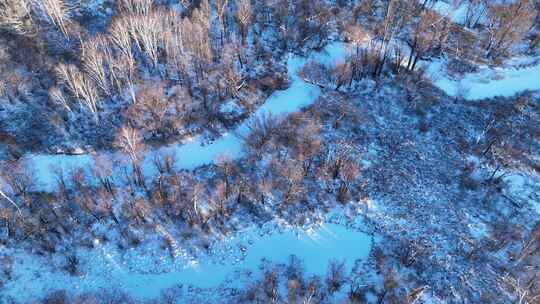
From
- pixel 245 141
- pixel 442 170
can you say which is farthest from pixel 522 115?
pixel 245 141

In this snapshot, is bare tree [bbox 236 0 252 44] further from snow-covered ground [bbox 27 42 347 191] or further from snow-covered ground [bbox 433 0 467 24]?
snow-covered ground [bbox 433 0 467 24]

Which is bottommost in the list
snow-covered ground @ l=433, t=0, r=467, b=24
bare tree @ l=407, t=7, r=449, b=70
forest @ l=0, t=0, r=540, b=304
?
forest @ l=0, t=0, r=540, b=304

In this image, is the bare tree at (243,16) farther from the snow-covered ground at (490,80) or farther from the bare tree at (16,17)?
the bare tree at (16,17)

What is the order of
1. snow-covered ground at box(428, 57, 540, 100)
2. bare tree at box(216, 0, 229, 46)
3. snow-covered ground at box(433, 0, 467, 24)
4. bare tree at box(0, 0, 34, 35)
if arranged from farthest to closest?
snow-covered ground at box(433, 0, 467, 24)
snow-covered ground at box(428, 57, 540, 100)
bare tree at box(216, 0, 229, 46)
bare tree at box(0, 0, 34, 35)

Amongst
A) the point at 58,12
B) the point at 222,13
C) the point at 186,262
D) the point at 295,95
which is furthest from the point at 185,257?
the point at 58,12

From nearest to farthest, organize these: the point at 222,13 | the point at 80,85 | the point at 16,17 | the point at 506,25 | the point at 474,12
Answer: the point at 80,85, the point at 16,17, the point at 222,13, the point at 506,25, the point at 474,12

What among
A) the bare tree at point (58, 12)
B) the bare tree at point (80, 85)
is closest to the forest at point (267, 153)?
the bare tree at point (58, 12)

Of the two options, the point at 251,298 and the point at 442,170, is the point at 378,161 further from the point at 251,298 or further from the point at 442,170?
the point at 251,298

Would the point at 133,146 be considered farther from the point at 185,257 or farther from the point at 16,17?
the point at 16,17

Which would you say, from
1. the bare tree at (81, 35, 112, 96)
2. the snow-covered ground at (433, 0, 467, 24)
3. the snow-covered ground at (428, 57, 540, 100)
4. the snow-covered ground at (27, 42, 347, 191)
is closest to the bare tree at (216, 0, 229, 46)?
the snow-covered ground at (27, 42, 347, 191)

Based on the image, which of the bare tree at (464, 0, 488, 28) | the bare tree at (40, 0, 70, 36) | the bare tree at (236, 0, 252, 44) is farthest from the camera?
the bare tree at (464, 0, 488, 28)
